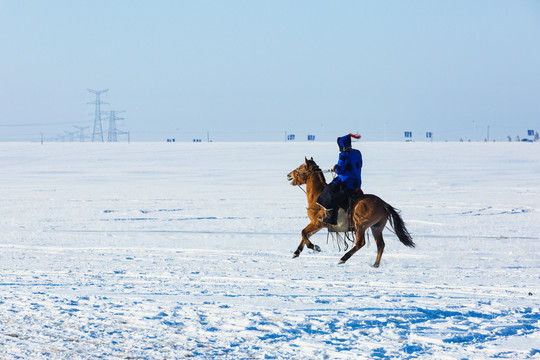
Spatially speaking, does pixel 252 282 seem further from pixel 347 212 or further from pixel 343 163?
pixel 343 163

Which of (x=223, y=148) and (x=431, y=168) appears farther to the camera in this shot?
(x=223, y=148)

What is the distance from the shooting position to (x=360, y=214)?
9.21m

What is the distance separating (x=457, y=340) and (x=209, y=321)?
2.22 m

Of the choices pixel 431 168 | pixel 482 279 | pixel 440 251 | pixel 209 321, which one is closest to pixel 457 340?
pixel 209 321

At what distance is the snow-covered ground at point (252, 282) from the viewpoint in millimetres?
5621

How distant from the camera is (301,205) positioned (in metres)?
18.9

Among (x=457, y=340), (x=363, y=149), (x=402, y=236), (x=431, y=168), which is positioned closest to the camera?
(x=457, y=340)

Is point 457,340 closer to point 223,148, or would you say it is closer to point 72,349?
point 72,349

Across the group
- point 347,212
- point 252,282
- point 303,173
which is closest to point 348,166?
point 347,212

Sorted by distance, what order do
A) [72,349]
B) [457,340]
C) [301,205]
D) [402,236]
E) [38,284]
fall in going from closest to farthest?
[72,349] < [457,340] < [38,284] < [402,236] < [301,205]

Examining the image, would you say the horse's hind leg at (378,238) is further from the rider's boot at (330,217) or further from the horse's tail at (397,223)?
the rider's boot at (330,217)

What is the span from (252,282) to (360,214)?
1.88 meters

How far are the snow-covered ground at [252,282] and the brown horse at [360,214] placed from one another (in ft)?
1.26

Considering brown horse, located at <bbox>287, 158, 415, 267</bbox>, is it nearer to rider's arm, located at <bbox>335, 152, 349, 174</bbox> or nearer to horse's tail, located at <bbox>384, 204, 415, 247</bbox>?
horse's tail, located at <bbox>384, 204, 415, 247</bbox>
